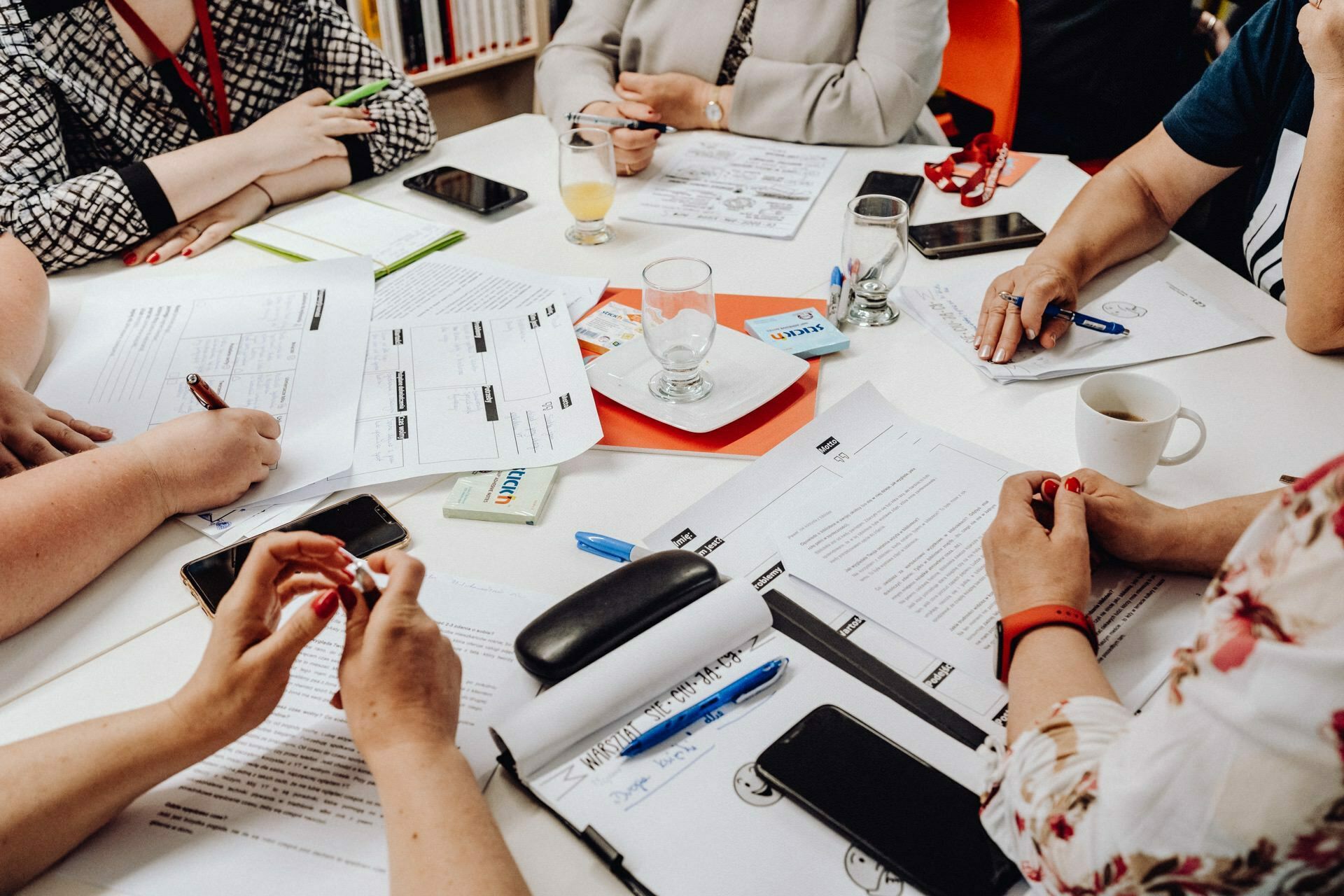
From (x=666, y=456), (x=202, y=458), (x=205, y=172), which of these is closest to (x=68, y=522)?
(x=202, y=458)

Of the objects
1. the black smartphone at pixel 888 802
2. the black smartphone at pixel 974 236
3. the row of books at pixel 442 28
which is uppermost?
the black smartphone at pixel 974 236

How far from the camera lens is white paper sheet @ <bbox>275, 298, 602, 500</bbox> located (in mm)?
917

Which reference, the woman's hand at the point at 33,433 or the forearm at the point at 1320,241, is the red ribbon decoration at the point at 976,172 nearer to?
the forearm at the point at 1320,241

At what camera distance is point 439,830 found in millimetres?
548

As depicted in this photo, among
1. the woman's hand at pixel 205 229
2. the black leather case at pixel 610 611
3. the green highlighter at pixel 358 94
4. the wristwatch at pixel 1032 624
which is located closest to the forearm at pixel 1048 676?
the wristwatch at pixel 1032 624

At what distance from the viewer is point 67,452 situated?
3.01 feet

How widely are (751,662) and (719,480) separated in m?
0.25

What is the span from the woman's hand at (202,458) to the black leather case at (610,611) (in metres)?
0.36

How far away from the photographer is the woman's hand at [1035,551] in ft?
2.26

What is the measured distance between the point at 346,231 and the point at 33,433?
596 mm

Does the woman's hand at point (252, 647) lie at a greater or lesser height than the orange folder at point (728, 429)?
greater

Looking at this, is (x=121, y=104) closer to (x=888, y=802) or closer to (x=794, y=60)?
(x=794, y=60)

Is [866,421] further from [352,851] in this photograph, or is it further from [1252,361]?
[352,851]

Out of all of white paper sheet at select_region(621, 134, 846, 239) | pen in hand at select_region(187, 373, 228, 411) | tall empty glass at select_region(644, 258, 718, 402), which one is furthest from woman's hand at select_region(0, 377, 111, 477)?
white paper sheet at select_region(621, 134, 846, 239)
